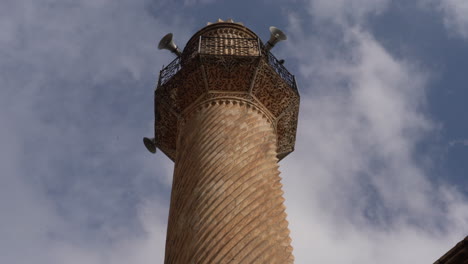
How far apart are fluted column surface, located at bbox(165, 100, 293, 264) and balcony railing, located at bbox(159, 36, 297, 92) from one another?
98 cm

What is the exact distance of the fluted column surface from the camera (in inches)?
179

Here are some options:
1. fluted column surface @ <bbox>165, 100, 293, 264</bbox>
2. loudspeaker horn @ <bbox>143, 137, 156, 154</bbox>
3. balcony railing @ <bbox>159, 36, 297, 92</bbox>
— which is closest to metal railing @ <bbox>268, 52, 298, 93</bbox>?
balcony railing @ <bbox>159, 36, 297, 92</bbox>

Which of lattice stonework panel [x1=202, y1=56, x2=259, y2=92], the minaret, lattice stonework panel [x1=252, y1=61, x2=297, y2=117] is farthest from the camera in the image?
lattice stonework panel [x1=252, y1=61, x2=297, y2=117]

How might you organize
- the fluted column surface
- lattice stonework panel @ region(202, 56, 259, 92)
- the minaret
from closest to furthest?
1. the fluted column surface
2. the minaret
3. lattice stonework panel @ region(202, 56, 259, 92)

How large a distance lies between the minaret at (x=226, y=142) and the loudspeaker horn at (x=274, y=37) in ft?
0.05

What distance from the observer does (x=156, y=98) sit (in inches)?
277

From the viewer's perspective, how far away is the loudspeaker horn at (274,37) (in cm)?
754

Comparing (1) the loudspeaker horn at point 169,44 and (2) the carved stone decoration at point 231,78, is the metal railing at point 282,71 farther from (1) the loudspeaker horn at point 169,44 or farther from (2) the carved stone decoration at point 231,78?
(1) the loudspeaker horn at point 169,44

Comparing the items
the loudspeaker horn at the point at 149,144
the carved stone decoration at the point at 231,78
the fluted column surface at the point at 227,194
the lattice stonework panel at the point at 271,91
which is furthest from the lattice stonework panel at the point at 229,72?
the loudspeaker horn at the point at 149,144

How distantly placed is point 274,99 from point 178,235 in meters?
2.56

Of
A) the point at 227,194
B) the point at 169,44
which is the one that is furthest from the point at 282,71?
the point at 227,194

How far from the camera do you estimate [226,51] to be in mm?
6828

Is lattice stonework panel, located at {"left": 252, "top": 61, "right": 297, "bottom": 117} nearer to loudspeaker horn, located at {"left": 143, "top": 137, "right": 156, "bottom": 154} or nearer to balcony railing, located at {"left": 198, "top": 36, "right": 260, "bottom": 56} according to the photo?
balcony railing, located at {"left": 198, "top": 36, "right": 260, "bottom": 56}

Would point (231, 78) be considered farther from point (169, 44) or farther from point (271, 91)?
point (169, 44)
